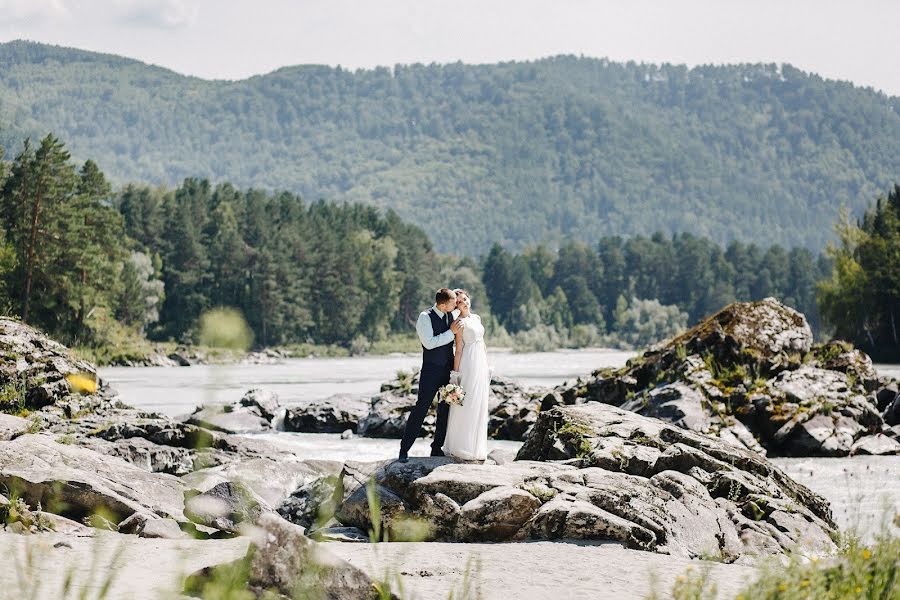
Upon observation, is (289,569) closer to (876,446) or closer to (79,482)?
(79,482)

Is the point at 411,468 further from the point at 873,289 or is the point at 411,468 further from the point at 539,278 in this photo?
the point at 539,278

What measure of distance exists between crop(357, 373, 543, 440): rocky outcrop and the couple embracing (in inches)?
585

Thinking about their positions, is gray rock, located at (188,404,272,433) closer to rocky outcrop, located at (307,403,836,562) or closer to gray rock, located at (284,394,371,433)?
gray rock, located at (284,394,371,433)

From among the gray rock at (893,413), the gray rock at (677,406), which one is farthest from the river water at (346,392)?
the gray rock at (893,413)

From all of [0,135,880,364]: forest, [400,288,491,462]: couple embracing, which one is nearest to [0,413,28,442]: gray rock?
[400,288,491,462]: couple embracing

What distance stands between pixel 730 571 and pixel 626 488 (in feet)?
9.96

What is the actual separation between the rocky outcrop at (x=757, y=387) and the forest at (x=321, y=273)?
1847 centimetres

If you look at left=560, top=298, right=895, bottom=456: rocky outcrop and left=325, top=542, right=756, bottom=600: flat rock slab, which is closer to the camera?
left=325, top=542, right=756, bottom=600: flat rock slab

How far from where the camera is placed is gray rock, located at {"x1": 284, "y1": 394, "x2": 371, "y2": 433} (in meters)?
32.6

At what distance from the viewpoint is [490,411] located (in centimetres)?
3097

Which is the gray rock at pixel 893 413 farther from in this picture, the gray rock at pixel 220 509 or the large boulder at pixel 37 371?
the gray rock at pixel 220 509

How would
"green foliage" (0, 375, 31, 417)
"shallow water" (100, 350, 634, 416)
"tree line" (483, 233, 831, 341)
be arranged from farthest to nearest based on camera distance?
"tree line" (483, 233, 831, 341), "shallow water" (100, 350, 634, 416), "green foliage" (0, 375, 31, 417)

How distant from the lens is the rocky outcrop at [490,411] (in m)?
29.7

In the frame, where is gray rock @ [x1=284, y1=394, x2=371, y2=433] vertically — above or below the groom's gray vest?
below
